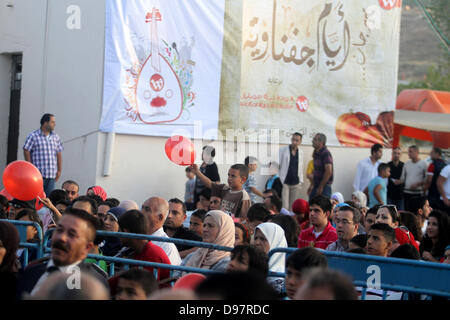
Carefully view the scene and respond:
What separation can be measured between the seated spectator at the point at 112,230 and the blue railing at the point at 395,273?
8.57 ft

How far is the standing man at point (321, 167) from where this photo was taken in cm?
1341

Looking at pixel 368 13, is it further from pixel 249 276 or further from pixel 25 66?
pixel 249 276

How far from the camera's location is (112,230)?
7211mm

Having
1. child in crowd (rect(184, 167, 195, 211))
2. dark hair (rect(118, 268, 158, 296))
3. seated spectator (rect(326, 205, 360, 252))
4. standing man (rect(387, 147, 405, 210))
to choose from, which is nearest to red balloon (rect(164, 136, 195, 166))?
seated spectator (rect(326, 205, 360, 252))

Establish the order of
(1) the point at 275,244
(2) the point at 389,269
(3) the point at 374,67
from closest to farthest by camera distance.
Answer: (2) the point at 389,269, (1) the point at 275,244, (3) the point at 374,67

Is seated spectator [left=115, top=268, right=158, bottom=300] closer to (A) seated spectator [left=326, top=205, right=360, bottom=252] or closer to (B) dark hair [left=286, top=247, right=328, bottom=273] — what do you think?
(B) dark hair [left=286, top=247, right=328, bottom=273]

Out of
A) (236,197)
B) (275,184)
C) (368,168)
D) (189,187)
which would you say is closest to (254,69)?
(275,184)

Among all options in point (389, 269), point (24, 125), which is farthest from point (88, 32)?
point (389, 269)

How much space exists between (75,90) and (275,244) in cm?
720

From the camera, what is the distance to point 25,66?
1307cm

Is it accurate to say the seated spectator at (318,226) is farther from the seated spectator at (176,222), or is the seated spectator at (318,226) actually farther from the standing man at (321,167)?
the standing man at (321,167)

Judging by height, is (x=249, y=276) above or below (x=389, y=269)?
above

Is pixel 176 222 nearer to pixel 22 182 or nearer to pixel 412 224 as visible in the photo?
pixel 22 182

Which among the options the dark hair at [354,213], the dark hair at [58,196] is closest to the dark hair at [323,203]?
the dark hair at [354,213]
